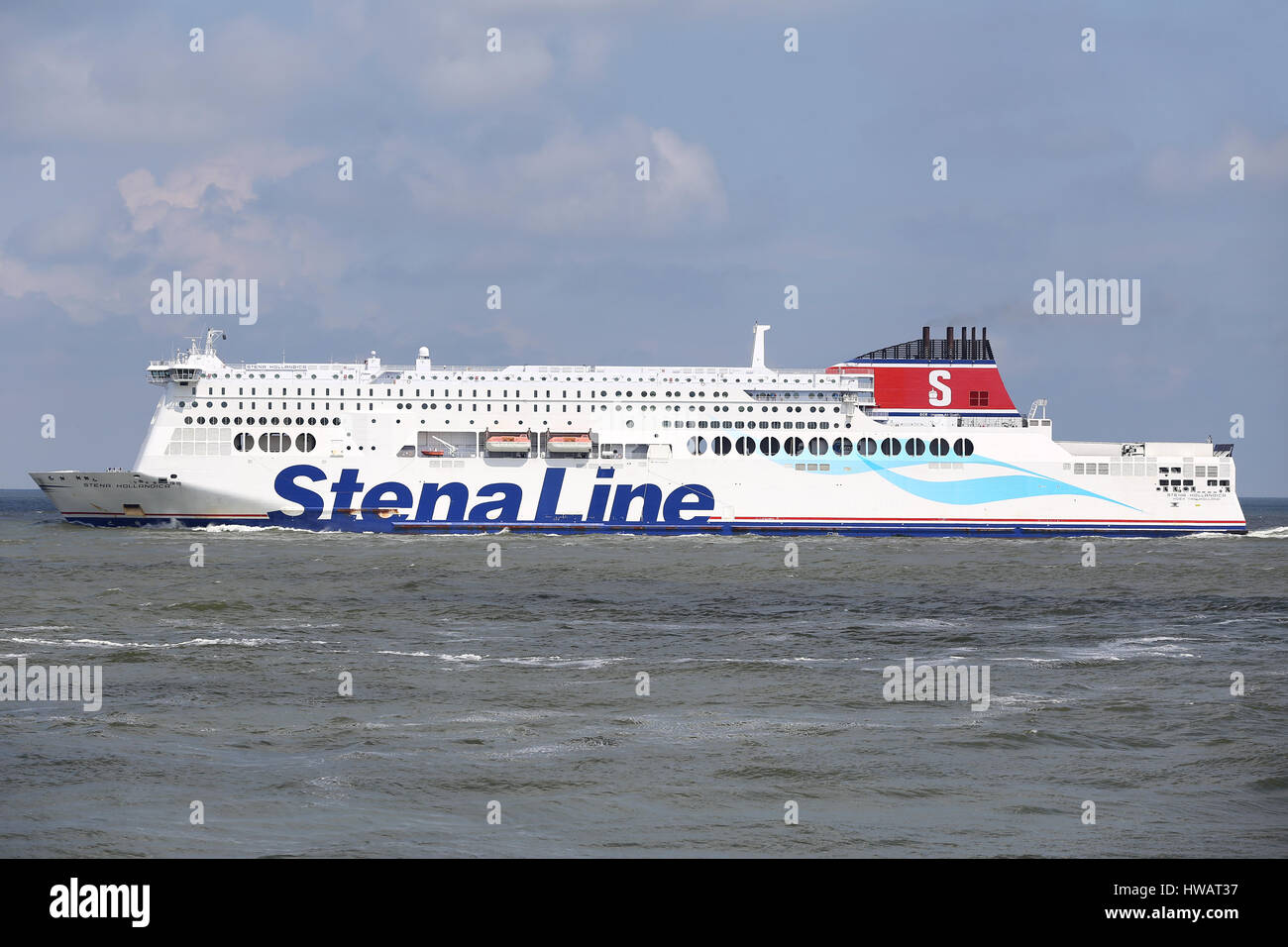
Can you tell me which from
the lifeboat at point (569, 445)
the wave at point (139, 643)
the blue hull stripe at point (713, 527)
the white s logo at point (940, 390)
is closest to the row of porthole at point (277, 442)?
the blue hull stripe at point (713, 527)

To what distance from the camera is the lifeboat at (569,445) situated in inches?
1752

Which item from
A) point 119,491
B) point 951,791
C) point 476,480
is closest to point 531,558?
point 476,480

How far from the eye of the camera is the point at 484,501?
44.2 metres

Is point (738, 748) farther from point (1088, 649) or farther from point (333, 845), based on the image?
point (1088, 649)

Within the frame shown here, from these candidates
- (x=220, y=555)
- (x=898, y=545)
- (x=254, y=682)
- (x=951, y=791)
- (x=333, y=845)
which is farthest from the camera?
(x=898, y=545)

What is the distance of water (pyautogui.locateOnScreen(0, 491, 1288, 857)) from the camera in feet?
30.0

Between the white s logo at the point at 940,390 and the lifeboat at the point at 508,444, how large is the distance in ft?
51.2

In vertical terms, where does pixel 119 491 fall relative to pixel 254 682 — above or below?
above

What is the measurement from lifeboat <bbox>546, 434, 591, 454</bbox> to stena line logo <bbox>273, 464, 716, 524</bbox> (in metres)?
0.75

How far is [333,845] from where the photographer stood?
856cm
